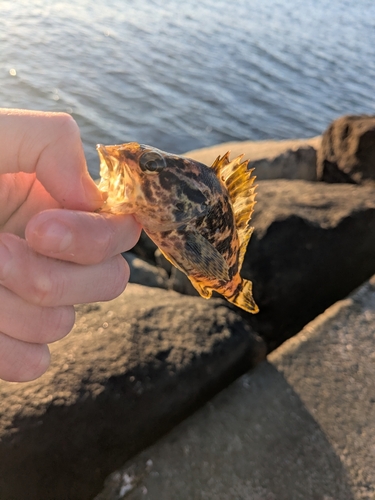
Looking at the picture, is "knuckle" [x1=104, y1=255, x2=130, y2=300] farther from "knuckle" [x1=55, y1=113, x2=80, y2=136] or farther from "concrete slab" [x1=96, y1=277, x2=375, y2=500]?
"concrete slab" [x1=96, y1=277, x2=375, y2=500]

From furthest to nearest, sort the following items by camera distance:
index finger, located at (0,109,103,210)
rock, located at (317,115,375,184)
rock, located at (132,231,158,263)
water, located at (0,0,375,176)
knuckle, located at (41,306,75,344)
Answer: water, located at (0,0,375,176)
rock, located at (317,115,375,184)
rock, located at (132,231,158,263)
knuckle, located at (41,306,75,344)
index finger, located at (0,109,103,210)

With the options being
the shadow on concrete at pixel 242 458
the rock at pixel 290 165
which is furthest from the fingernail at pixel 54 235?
the rock at pixel 290 165

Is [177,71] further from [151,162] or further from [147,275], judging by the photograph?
[151,162]

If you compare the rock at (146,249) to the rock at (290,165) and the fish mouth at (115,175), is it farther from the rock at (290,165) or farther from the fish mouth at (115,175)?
the fish mouth at (115,175)

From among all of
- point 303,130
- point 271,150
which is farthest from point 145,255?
point 303,130

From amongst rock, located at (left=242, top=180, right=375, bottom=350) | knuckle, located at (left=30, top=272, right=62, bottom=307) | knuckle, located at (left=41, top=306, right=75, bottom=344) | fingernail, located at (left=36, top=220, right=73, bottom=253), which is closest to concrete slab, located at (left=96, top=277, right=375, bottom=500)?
rock, located at (left=242, top=180, right=375, bottom=350)

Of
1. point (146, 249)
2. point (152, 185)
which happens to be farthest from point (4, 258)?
point (146, 249)

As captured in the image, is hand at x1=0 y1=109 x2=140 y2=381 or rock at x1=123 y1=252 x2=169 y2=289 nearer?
hand at x1=0 y1=109 x2=140 y2=381

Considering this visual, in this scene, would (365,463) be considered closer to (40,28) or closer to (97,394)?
(97,394)
